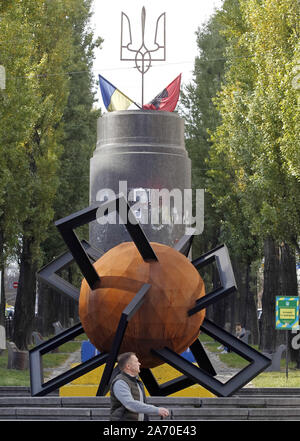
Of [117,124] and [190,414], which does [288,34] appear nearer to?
[117,124]

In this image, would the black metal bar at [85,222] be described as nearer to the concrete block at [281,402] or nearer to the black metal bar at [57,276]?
the black metal bar at [57,276]

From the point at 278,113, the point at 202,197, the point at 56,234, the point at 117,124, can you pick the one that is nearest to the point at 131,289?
the point at 117,124

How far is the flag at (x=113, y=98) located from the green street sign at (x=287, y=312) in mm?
7189

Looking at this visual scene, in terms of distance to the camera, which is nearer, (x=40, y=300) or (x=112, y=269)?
(x=112, y=269)

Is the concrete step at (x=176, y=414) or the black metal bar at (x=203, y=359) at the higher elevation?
the black metal bar at (x=203, y=359)

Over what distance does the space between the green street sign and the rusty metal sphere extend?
9.98 m

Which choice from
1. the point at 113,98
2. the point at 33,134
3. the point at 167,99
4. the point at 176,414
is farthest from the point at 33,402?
the point at 33,134

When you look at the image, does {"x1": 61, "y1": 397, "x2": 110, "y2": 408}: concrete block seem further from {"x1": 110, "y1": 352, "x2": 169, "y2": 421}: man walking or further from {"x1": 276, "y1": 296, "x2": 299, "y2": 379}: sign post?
{"x1": 276, "y1": 296, "x2": 299, "y2": 379}: sign post

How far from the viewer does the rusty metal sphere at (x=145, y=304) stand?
39.5ft

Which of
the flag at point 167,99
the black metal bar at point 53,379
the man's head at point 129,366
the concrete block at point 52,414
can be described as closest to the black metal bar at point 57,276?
the black metal bar at point 53,379

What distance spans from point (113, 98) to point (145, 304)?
522 inches

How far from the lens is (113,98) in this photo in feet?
79.6

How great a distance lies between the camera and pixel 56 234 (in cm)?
3841
